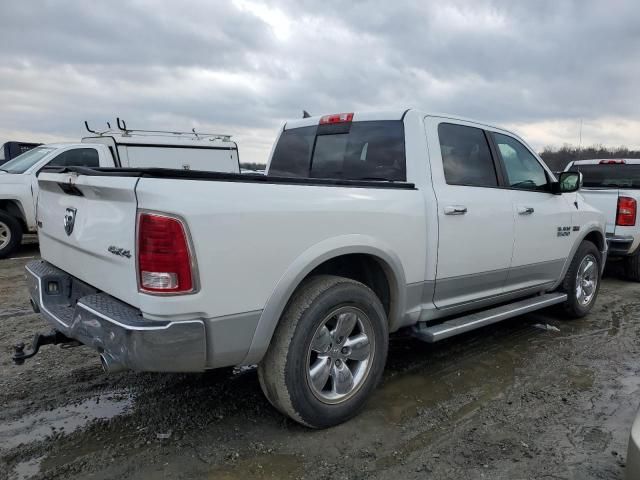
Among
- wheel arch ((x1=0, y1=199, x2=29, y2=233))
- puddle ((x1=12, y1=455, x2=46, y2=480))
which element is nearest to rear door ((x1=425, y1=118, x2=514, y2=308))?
puddle ((x1=12, y1=455, x2=46, y2=480))

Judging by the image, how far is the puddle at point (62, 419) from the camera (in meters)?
2.91

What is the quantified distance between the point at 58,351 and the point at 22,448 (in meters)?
1.54

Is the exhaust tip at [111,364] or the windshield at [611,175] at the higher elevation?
the windshield at [611,175]

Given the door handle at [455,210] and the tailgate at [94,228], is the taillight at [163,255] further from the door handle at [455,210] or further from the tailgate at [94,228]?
the door handle at [455,210]

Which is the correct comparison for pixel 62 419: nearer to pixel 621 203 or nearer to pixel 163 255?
pixel 163 255

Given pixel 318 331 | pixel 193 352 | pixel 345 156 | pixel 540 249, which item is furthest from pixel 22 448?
pixel 540 249

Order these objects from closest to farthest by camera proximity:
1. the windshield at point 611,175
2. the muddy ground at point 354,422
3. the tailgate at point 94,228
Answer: the tailgate at point 94,228 < the muddy ground at point 354,422 < the windshield at point 611,175

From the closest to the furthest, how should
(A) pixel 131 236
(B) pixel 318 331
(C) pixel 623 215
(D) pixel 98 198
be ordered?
(A) pixel 131 236 → (D) pixel 98 198 → (B) pixel 318 331 → (C) pixel 623 215

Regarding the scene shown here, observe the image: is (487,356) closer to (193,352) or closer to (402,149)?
(402,149)

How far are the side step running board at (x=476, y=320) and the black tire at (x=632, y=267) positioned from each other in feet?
11.0

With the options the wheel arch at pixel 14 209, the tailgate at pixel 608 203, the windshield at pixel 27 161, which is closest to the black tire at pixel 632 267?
the tailgate at pixel 608 203

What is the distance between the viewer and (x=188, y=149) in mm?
11086

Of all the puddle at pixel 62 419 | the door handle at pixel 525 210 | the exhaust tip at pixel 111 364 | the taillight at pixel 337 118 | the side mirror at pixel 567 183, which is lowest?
the puddle at pixel 62 419

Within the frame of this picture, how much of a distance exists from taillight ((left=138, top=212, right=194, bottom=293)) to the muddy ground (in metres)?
1.04
